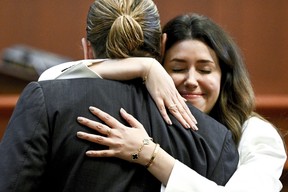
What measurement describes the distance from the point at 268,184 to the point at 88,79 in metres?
0.52

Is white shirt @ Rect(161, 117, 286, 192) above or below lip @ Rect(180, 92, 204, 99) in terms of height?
below

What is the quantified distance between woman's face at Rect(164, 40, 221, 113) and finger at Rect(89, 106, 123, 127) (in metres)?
0.48

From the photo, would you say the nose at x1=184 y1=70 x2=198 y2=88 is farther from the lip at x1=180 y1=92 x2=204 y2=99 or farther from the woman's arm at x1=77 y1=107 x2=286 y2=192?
the woman's arm at x1=77 y1=107 x2=286 y2=192

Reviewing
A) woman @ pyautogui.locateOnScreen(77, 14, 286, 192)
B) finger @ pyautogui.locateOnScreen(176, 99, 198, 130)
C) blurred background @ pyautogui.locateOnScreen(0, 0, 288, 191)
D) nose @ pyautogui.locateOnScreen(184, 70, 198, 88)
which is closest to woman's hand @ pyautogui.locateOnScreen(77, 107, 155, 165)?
woman @ pyautogui.locateOnScreen(77, 14, 286, 192)

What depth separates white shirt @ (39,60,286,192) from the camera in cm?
145

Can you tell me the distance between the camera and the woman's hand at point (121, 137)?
4.61ft

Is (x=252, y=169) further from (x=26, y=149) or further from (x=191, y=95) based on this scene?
(x=26, y=149)

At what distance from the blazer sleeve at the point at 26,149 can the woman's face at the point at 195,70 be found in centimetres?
60

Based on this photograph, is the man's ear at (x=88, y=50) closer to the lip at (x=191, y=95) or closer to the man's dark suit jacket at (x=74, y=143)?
the man's dark suit jacket at (x=74, y=143)

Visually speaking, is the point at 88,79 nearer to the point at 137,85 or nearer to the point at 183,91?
the point at 137,85

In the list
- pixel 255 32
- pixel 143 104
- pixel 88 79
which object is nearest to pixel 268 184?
pixel 143 104

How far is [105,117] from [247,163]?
40 centimetres

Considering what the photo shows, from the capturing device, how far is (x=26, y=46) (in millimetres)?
3566

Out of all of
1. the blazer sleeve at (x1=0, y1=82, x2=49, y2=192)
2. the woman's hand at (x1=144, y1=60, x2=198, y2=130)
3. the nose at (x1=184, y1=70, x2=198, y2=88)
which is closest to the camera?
the blazer sleeve at (x1=0, y1=82, x2=49, y2=192)
